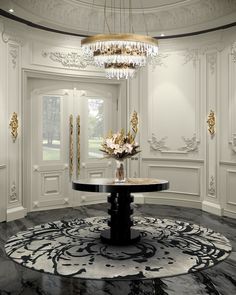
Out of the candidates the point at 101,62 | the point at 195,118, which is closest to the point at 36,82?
the point at 101,62

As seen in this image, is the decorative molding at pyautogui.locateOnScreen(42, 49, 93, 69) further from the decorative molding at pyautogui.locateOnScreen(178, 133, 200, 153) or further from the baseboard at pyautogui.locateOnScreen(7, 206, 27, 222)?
the baseboard at pyautogui.locateOnScreen(7, 206, 27, 222)

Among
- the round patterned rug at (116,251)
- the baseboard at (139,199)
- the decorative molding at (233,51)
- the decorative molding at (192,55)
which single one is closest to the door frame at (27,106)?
the round patterned rug at (116,251)

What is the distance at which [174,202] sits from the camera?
6629mm

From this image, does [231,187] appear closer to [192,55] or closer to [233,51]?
[233,51]

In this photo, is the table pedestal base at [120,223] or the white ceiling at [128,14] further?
the white ceiling at [128,14]

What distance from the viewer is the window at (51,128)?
625 cm

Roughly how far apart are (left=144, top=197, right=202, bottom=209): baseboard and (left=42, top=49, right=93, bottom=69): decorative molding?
2777mm

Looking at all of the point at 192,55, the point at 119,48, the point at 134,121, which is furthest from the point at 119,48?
the point at 134,121

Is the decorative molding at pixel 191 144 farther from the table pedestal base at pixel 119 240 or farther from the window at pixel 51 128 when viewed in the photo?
the table pedestal base at pixel 119 240

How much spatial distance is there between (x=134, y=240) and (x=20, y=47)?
138 inches

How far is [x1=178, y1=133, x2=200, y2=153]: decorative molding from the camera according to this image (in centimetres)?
633

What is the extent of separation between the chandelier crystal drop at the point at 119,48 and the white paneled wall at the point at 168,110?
1550mm

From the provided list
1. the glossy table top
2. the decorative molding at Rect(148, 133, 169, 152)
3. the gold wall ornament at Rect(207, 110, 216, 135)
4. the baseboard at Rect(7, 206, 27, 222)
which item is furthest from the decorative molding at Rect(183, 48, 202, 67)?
the baseboard at Rect(7, 206, 27, 222)

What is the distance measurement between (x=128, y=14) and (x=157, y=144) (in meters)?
2.37
